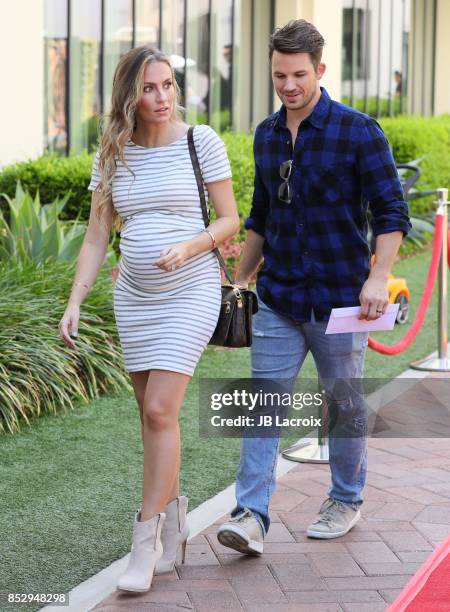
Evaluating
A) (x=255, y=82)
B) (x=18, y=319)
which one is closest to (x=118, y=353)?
(x=18, y=319)

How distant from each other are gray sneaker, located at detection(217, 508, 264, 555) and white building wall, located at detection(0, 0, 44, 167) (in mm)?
6399

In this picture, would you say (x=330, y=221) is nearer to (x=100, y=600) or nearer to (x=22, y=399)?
(x=100, y=600)

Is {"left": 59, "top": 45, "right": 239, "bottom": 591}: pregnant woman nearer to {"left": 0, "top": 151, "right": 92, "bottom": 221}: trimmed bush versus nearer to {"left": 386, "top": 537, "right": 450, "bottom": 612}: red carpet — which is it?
{"left": 386, "top": 537, "right": 450, "bottom": 612}: red carpet

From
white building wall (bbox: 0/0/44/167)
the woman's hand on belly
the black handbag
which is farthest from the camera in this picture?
white building wall (bbox: 0/0/44/167)

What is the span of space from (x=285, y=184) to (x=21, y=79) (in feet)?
21.5

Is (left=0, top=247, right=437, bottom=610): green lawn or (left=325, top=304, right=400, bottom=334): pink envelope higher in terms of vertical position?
(left=325, top=304, right=400, bottom=334): pink envelope

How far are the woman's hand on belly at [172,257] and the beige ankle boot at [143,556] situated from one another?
2.91 ft

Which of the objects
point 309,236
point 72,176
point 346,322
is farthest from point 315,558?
point 72,176

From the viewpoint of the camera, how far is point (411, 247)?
15.0m

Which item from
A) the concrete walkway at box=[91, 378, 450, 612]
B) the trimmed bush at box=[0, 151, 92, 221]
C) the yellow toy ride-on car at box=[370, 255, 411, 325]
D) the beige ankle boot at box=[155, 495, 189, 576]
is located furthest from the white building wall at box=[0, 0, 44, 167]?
the beige ankle boot at box=[155, 495, 189, 576]

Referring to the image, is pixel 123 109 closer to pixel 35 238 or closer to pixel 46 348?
pixel 46 348

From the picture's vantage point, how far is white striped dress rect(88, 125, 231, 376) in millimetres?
3996

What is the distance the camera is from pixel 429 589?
4.05 meters

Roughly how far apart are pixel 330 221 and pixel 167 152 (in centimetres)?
68
